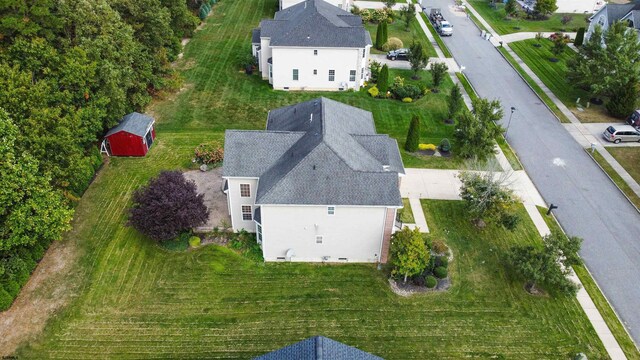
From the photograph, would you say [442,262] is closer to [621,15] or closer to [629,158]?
[629,158]

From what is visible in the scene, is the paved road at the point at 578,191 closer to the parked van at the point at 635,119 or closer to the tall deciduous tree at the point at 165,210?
the parked van at the point at 635,119

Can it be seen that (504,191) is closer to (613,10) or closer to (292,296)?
(292,296)

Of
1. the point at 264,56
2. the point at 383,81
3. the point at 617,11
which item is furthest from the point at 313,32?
the point at 617,11

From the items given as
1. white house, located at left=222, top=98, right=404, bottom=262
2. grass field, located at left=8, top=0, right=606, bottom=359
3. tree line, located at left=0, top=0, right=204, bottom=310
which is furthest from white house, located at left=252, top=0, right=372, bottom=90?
grass field, located at left=8, top=0, right=606, bottom=359

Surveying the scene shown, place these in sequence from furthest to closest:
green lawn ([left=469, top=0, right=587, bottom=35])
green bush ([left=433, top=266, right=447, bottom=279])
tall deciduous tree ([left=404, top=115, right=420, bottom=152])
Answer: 1. green lawn ([left=469, top=0, right=587, bottom=35])
2. tall deciduous tree ([left=404, top=115, right=420, bottom=152])
3. green bush ([left=433, top=266, right=447, bottom=279])

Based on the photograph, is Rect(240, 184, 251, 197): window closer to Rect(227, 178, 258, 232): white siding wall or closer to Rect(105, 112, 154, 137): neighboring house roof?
Rect(227, 178, 258, 232): white siding wall
